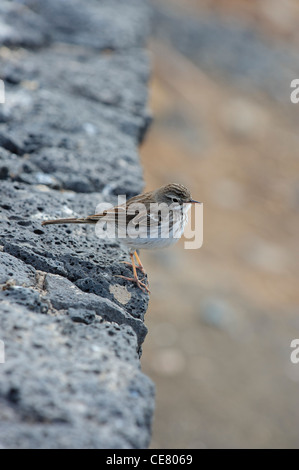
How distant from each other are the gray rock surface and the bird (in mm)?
116

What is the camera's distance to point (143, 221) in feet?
13.5

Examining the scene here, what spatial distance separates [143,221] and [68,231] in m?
0.53

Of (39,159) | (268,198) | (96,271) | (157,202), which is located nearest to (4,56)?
(39,159)

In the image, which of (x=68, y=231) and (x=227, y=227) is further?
(x=227, y=227)

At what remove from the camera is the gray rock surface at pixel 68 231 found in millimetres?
2406

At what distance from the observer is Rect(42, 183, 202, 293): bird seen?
13.2 feet

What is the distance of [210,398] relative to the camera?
9266mm
